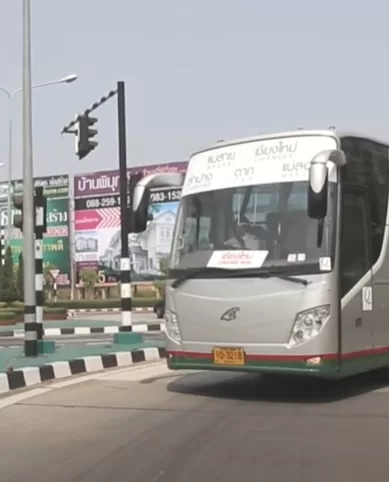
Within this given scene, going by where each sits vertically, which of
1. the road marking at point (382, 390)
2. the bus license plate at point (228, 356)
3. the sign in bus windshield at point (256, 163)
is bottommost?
the road marking at point (382, 390)

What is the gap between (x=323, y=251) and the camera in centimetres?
892

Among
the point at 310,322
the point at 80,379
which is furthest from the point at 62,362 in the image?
the point at 310,322

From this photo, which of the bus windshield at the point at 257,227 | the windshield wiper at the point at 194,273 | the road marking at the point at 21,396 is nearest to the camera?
the bus windshield at the point at 257,227

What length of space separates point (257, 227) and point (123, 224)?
8.10m

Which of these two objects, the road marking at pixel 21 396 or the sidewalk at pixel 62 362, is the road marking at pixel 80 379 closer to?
the road marking at pixel 21 396

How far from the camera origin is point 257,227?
9.24 meters

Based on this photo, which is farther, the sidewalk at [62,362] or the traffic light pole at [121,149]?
the traffic light pole at [121,149]

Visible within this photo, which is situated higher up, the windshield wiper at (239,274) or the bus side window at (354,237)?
the bus side window at (354,237)

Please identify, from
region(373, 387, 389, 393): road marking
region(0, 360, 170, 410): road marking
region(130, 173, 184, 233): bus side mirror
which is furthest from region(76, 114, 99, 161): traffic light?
region(373, 387, 389, 393): road marking

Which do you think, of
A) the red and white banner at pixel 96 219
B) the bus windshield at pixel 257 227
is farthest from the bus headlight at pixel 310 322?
the red and white banner at pixel 96 219

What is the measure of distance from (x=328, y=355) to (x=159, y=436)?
7.24 feet

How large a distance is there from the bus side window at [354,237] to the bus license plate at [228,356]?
1.29 meters

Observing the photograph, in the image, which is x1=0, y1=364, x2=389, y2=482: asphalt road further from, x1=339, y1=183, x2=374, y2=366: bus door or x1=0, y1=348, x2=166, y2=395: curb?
x1=339, y1=183, x2=374, y2=366: bus door

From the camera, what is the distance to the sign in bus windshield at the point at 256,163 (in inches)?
366
